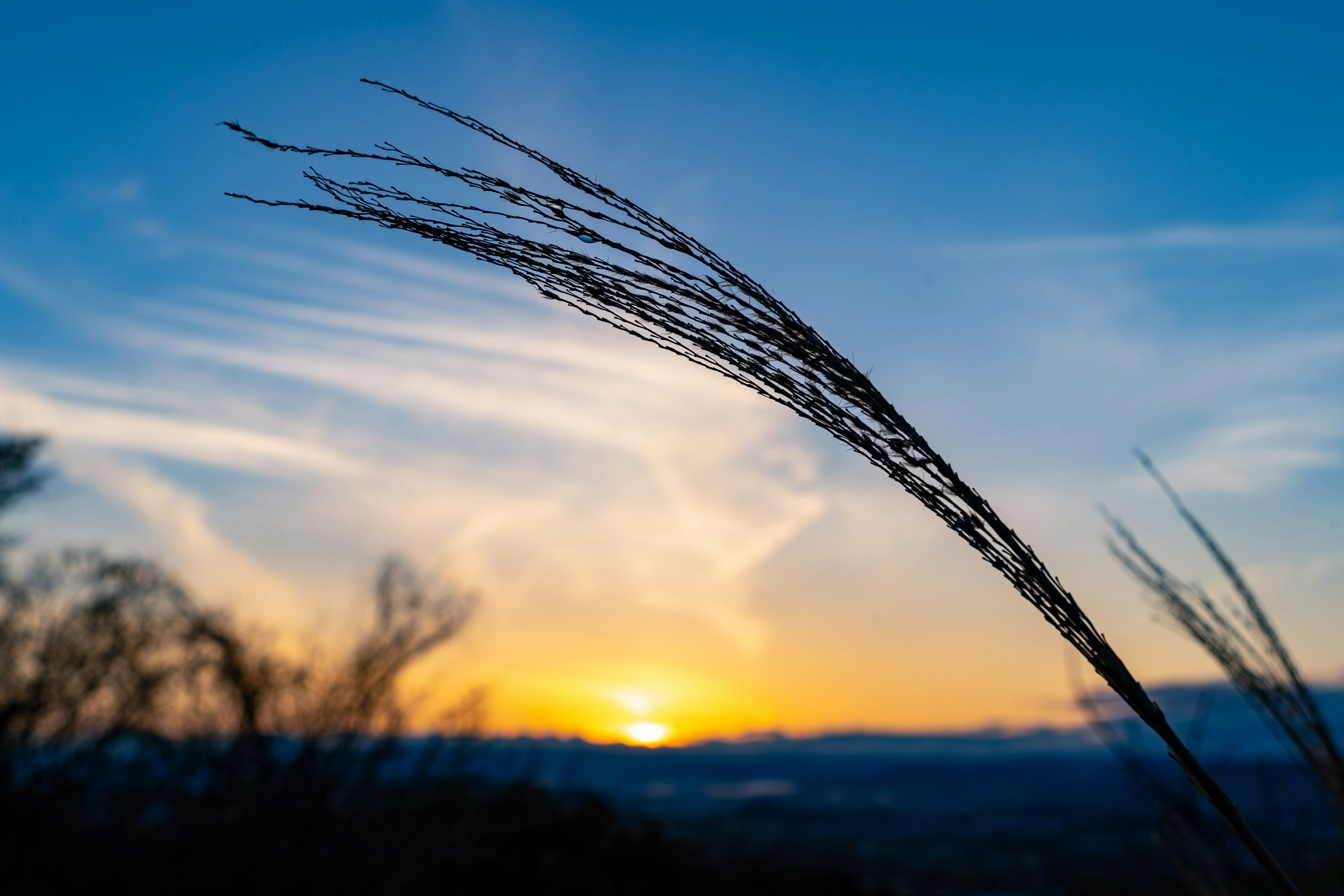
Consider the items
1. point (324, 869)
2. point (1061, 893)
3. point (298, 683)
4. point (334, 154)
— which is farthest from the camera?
point (1061, 893)

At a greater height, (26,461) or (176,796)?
(26,461)

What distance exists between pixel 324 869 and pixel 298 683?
14.0ft

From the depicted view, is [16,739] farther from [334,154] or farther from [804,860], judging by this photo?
[804,860]

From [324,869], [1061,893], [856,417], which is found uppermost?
[856,417]

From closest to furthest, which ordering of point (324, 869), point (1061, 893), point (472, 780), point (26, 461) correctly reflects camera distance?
point (324, 869)
point (26, 461)
point (472, 780)
point (1061, 893)

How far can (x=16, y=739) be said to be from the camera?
7.51 metres

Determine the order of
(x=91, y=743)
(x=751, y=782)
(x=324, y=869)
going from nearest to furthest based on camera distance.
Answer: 1. (x=91, y=743)
2. (x=324, y=869)
3. (x=751, y=782)

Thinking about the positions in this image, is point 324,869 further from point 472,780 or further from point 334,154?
point 334,154

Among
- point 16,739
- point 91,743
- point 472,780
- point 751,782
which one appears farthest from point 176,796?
point 751,782

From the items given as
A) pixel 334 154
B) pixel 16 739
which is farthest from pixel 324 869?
pixel 334 154

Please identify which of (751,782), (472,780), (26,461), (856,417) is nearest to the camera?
(856,417)

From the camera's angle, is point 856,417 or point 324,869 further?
point 324,869

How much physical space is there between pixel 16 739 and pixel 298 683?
4.21 meters

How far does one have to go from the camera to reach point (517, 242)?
3.88 feet
